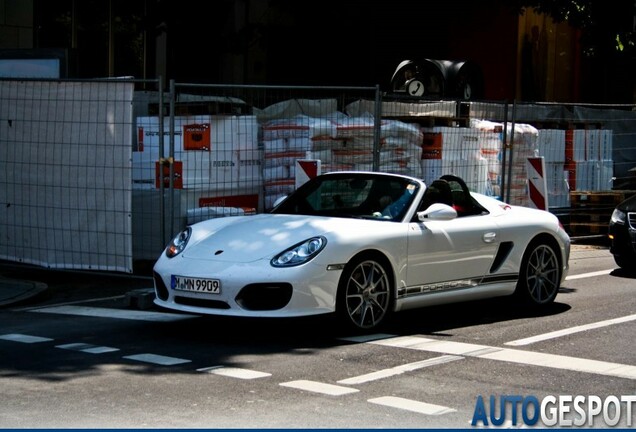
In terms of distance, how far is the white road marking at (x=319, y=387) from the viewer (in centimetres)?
697

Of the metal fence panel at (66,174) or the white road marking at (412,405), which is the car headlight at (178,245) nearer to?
the metal fence panel at (66,174)

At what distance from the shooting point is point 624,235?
43.7 feet

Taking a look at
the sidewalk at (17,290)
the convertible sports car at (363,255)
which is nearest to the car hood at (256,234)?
the convertible sports car at (363,255)

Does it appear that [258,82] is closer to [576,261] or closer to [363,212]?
[576,261]

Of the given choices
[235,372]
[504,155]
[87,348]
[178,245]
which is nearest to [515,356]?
[235,372]

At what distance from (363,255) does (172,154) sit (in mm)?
3401

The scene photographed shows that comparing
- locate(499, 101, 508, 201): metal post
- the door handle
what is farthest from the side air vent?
locate(499, 101, 508, 201): metal post

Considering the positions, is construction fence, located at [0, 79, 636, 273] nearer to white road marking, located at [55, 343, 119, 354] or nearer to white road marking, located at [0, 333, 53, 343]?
white road marking, located at [0, 333, 53, 343]

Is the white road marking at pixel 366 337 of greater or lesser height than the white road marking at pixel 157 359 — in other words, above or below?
above

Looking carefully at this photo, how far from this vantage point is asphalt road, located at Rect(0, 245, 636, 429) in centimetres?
638

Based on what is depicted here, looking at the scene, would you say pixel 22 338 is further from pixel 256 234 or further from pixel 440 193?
pixel 440 193

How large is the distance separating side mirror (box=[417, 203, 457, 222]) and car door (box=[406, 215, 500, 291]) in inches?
2.5

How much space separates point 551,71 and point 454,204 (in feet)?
68.9

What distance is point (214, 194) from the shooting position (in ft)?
43.1
